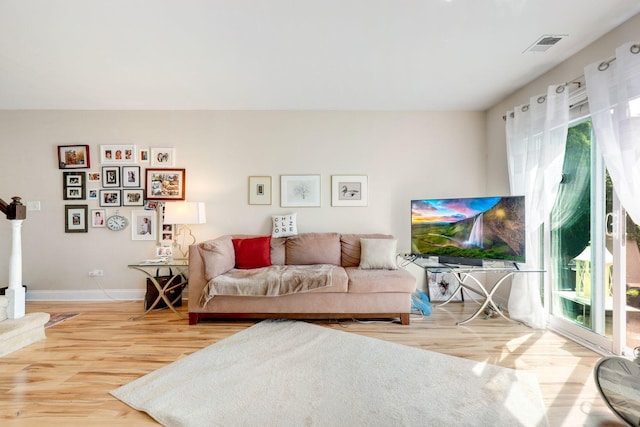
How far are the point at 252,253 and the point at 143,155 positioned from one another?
6.83 ft

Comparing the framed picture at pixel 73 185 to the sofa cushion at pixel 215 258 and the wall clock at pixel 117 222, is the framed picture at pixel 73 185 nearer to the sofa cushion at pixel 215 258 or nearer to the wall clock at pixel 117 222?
the wall clock at pixel 117 222

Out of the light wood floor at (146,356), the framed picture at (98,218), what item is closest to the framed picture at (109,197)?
the framed picture at (98,218)

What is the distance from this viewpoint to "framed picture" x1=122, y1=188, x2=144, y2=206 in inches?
154

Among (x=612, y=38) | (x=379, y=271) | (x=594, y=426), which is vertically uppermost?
(x=612, y=38)

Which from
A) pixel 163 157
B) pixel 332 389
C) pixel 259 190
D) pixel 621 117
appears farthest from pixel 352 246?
pixel 163 157

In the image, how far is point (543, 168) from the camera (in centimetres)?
274

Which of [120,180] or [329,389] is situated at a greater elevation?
[120,180]

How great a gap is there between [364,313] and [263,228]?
70.6 inches

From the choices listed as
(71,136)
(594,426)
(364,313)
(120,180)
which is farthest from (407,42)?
(71,136)

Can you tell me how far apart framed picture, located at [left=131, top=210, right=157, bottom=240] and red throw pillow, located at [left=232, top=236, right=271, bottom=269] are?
1.24 metres

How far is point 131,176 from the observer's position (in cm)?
392

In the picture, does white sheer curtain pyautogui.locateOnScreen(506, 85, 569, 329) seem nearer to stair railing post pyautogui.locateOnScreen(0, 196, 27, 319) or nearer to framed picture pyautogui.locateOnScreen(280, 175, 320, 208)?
framed picture pyautogui.locateOnScreen(280, 175, 320, 208)

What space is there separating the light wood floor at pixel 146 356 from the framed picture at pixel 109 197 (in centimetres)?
135

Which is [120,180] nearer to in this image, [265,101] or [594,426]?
[265,101]
